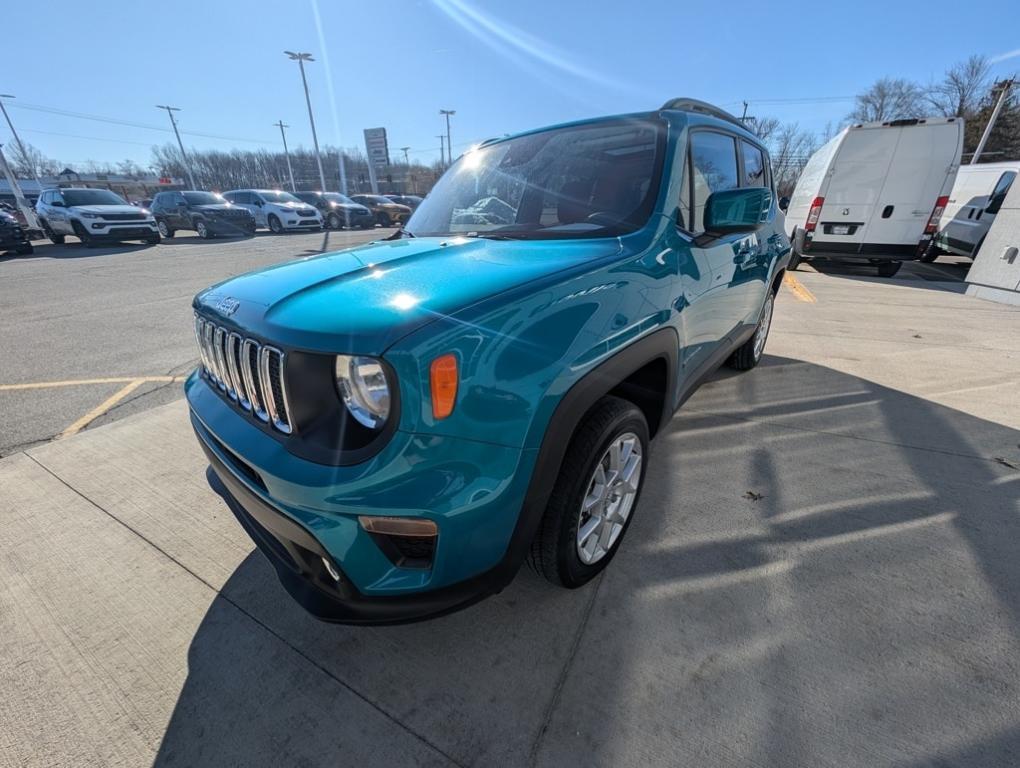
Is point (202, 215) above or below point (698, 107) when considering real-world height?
below

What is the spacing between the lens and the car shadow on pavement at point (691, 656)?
135 centimetres

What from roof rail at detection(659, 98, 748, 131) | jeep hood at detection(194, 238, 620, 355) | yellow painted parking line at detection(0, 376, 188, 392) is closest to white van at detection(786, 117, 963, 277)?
roof rail at detection(659, 98, 748, 131)

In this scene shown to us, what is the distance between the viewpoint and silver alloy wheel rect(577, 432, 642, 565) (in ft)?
5.83

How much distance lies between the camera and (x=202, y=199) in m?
17.1

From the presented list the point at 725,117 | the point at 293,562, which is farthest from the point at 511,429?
the point at 725,117

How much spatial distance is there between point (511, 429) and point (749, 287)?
8.01 feet

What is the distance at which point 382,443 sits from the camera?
45.6 inches

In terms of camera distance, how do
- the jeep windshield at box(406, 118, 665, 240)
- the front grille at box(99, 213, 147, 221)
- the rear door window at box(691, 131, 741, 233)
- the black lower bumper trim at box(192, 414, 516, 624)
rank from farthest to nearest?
the front grille at box(99, 213, 147, 221), the rear door window at box(691, 131, 741, 233), the jeep windshield at box(406, 118, 665, 240), the black lower bumper trim at box(192, 414, 516, 624)

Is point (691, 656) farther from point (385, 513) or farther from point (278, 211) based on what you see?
point (278, 211)

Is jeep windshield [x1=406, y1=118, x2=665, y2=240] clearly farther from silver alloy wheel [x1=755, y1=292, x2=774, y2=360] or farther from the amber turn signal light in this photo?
silver alloy wheel [x1=755, y1=292, x2=774, y2=360]

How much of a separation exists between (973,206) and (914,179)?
12.1 feet

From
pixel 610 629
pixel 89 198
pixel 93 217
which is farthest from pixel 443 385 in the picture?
pixel 89 198

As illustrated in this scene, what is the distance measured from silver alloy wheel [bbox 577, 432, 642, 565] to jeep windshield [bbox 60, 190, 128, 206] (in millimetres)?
18191

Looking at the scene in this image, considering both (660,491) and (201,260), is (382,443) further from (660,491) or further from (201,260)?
(201,260)
